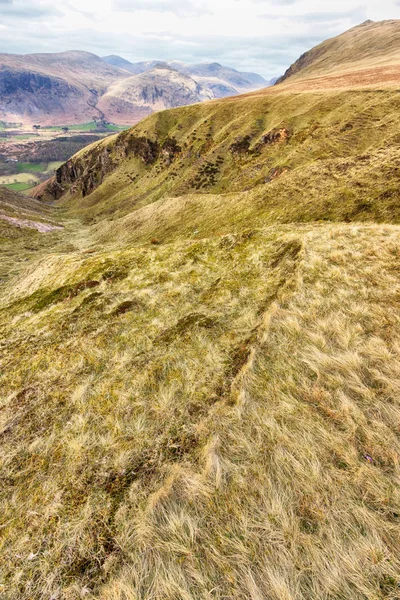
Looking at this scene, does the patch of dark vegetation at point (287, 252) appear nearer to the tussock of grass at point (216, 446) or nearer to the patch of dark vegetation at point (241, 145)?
the tussock of grass at point (216, 446)

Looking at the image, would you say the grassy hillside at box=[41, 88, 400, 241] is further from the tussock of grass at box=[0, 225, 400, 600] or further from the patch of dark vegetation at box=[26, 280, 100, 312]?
the patch of dark vegetation at box=[26, 280, 100, 312]

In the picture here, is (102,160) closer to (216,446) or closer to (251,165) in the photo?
(251,165)

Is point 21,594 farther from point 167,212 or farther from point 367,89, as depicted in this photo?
point 367,89

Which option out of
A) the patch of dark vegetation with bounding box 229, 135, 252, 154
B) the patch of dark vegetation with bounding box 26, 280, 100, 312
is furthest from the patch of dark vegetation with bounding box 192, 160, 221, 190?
the patch of dark vegetation with bounding box 26, 280, 100, 312

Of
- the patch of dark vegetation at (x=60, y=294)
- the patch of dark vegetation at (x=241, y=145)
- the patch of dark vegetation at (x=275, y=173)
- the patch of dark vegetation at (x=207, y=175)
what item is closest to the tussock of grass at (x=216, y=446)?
the patch of dark vegetation at (x=60, y=294)

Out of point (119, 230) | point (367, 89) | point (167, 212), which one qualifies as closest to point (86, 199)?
point (119, 230)

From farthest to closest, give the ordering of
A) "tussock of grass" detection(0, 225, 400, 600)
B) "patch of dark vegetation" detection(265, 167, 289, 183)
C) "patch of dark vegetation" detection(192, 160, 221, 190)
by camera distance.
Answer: "patch of dark vegetation" detection(192, 160, 221, 190) → "patch of dark vegetation" detection(265, 167, 289, 183) → "tussock of grass" detection(0, 225, 400, 600)

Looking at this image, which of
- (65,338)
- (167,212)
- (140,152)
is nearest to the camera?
(65,338)

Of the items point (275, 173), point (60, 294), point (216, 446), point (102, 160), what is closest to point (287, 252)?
point (216, 446)
